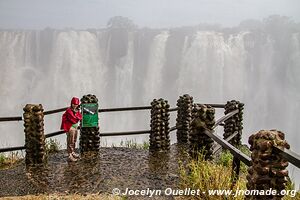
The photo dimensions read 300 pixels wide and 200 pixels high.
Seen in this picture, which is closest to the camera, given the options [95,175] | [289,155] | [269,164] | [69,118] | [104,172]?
[289,155]

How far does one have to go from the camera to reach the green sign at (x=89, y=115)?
9.35m

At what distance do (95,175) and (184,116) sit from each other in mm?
4865

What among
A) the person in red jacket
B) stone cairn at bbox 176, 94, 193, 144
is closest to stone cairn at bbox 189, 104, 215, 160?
the person in red jacket

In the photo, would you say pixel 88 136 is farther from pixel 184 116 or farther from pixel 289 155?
pixel 289 155

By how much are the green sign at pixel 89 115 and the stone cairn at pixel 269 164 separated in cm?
601

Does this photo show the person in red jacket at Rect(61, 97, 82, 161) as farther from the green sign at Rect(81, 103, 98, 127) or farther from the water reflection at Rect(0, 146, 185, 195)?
the green sign at Rect(81, 103, 98, 127)

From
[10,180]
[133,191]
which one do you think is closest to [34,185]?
[10,180]

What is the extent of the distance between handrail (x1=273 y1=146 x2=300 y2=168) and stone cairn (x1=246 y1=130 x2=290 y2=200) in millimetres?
67

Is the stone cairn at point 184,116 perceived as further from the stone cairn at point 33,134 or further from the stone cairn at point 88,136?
the stone cairn at point 33,134

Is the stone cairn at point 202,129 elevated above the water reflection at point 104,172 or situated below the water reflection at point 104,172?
above

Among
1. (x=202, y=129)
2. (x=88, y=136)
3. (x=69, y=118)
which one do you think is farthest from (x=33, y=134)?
(x=202, y=129)

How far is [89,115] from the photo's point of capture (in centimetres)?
945

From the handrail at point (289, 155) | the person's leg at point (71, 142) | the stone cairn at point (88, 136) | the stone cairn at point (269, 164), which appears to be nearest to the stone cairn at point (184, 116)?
the stone cairn at point (88, 136)

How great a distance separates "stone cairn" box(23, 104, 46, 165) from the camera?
857 cm
